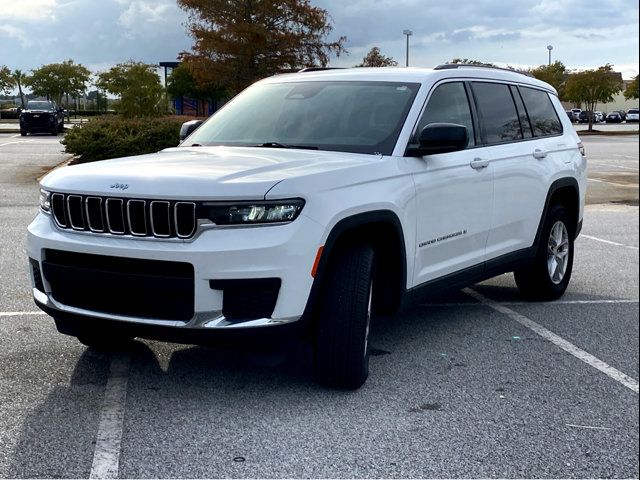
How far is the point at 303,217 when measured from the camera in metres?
3.98

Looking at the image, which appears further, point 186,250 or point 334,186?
point 334,186

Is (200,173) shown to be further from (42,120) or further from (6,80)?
(42,120)

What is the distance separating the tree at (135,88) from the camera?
29953mm

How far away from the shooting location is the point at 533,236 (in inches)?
241

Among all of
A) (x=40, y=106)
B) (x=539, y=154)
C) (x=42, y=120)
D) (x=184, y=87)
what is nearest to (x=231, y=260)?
(x=539, y=154)

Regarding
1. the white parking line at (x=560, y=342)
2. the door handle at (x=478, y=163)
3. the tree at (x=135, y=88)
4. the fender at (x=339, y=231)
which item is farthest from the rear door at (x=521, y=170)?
the tree at (x=135, y=88)

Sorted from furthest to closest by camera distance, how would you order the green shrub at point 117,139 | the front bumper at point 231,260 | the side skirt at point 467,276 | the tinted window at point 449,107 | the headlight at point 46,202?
the green shrub at point 117,139
the tinted window at point 449,107
the side skirt at point 467,276
the headlight at point 46,202
the front bumper at point 231,260

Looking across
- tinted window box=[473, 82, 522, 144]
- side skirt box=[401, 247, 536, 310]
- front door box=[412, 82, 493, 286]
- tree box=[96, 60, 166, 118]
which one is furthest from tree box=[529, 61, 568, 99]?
tree box=[96, 60, 166, 118]

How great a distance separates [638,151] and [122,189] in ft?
11.2

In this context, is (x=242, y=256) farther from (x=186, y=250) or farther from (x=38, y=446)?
(x=38, y=446)

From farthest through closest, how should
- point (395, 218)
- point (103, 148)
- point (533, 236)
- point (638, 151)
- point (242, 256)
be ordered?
point (103, 148), point (533, 236), point (395, 218), point (242, 256), point (638, 151)

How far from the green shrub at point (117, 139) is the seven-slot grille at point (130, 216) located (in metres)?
15.4

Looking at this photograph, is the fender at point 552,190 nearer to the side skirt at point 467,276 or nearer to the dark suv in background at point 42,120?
the side skirt at point 467,276

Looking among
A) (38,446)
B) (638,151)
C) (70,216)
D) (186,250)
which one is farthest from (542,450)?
(638,151)
